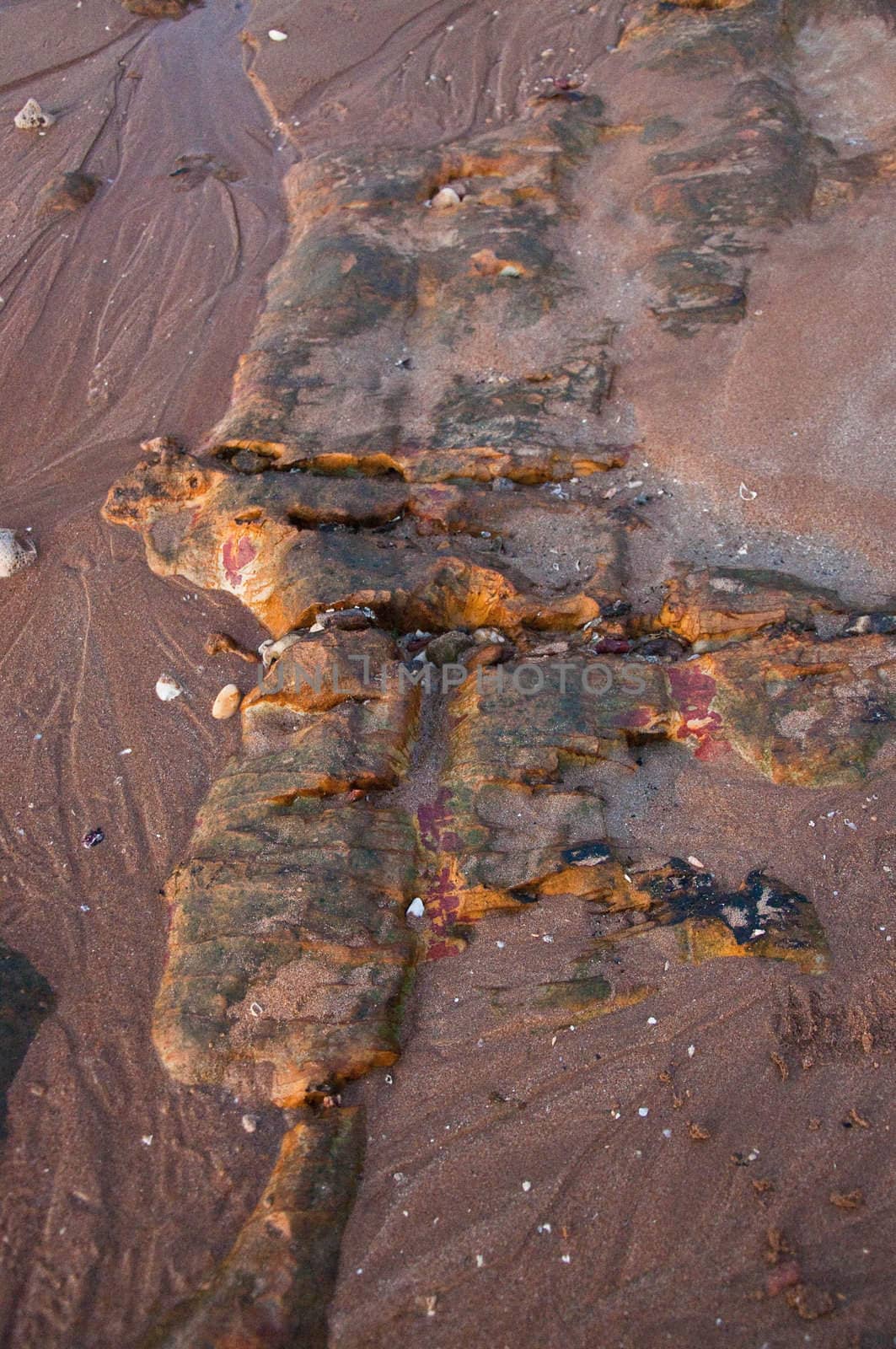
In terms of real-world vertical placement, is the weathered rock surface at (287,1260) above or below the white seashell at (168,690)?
below

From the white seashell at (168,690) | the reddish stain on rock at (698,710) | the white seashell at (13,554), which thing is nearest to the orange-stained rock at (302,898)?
the white seashell at (168,690)

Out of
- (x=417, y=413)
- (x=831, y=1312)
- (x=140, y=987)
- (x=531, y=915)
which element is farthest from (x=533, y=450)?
(x=831, y=1312)

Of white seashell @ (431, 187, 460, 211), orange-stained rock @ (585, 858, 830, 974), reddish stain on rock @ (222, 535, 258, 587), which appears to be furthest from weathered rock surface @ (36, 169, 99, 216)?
orange-stained rock @ (585, 858, 830, 974)

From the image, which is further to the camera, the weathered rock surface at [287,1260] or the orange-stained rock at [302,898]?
the orange-stained rock at [302,898]

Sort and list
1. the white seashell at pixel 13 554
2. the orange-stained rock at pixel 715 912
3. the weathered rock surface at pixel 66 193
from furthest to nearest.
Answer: the weathered rock surface at pixel 66 193 < the white seashell at pixel 13 554 < the orange-stained rock at pixel 715 912

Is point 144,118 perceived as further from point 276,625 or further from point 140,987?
point 140,987

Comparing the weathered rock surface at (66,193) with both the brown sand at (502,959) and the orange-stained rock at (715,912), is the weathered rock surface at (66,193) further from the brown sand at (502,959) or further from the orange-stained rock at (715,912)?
the orange-stained rock at (715,912)

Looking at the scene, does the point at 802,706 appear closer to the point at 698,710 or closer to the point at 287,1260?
the point at 698,710
